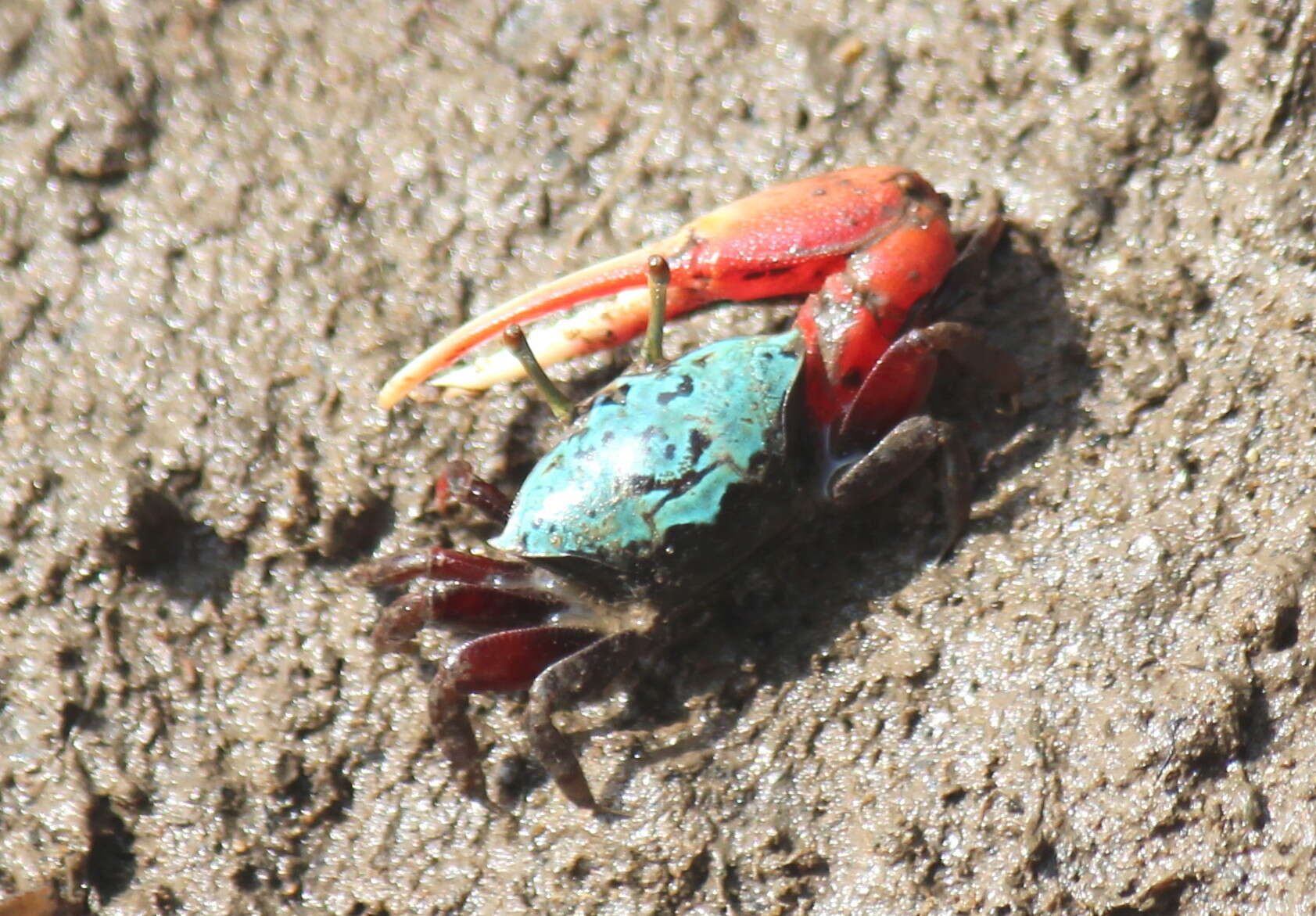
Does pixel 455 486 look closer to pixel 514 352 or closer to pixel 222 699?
pixel 514 352

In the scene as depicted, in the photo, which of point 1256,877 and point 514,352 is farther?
point 514,352

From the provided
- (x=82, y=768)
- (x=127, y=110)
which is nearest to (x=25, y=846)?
(x=82, y=768)

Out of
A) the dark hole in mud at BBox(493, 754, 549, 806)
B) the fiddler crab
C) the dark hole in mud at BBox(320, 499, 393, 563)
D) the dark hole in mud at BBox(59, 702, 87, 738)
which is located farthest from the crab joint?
the dark hole in mud at BBox(59, 702, 87, 738)

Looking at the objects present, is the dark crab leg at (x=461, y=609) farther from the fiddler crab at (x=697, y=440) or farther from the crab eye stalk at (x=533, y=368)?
the crab eye stalk at (x=533, y=368)

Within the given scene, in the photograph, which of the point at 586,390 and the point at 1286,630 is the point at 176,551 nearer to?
the point at 586,390

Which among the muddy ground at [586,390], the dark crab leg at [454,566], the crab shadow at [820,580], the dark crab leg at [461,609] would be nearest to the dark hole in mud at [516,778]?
the muddy ground at [586,390]

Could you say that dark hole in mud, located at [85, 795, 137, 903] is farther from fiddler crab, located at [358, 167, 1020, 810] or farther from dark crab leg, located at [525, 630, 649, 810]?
dark crab leg, located at [525, 630, 649, 810]
